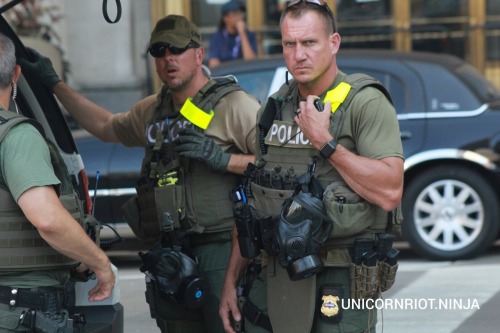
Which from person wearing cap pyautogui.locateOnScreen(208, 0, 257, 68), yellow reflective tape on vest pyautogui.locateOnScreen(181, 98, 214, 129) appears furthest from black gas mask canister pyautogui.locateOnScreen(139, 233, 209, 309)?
person wearing cap pyautogui.locateOnScreen(208, 0, 257, 68)

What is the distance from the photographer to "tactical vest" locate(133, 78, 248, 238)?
505cm

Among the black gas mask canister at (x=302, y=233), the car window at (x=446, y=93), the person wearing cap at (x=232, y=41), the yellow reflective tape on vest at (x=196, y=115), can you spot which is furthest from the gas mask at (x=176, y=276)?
the person wearing cap at (x=232, y=41)

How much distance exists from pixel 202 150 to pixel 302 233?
1.14 metres

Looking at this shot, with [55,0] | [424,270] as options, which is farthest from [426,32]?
[424,270]

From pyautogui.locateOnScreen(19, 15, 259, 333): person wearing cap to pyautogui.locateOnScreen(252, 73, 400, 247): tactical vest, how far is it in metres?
0.71

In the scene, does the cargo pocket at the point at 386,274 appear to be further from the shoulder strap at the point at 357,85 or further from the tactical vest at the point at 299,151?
the shoulder strap at the point at 357,85

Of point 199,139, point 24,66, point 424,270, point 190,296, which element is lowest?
point 424,270

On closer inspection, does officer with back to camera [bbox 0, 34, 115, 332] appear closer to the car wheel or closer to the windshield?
the car wheel

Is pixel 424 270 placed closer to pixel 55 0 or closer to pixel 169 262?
pixel 169 262

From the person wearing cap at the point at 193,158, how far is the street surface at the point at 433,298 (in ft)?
5.11

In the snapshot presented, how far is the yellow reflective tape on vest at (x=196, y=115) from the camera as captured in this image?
199 inches

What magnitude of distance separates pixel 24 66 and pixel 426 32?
1095 centimetres

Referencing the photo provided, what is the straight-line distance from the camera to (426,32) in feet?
50.5

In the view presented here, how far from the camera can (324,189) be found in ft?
13.2
